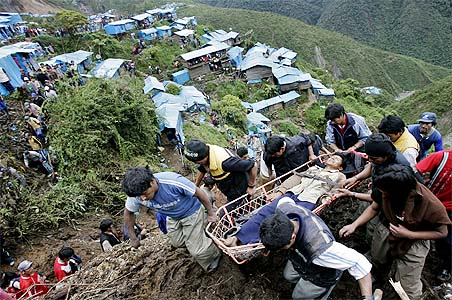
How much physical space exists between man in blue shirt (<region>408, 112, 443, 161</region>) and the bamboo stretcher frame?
5.26ft

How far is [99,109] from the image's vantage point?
37.0 ft

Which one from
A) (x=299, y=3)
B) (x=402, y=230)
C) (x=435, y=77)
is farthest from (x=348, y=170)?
(x=299, y=3)

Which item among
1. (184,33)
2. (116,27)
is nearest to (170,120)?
(116,27)

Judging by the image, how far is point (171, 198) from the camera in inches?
140

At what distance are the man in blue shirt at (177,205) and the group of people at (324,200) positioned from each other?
0.5 inches

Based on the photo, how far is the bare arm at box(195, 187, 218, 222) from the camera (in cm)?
368

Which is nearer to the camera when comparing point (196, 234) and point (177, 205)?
point (177, 205)

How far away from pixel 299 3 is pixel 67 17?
114 meters

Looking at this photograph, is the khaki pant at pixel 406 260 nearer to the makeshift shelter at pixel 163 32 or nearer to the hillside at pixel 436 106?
the hillside at pixel 436 106

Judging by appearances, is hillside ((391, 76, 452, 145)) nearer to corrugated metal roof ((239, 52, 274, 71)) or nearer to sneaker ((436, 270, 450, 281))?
corrugated metal roof ((239, 52, 274, 71))

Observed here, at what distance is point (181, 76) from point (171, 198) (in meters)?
32.1

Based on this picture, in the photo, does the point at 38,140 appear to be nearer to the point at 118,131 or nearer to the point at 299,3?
the point at 118,131

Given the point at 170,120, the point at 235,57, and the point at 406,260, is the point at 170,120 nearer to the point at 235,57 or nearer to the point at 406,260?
the point at 406,260

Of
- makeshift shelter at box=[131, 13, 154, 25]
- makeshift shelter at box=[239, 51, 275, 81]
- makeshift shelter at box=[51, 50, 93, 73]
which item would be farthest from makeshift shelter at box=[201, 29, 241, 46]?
makeshift shelter at box=[51, 50, 93, 73]
